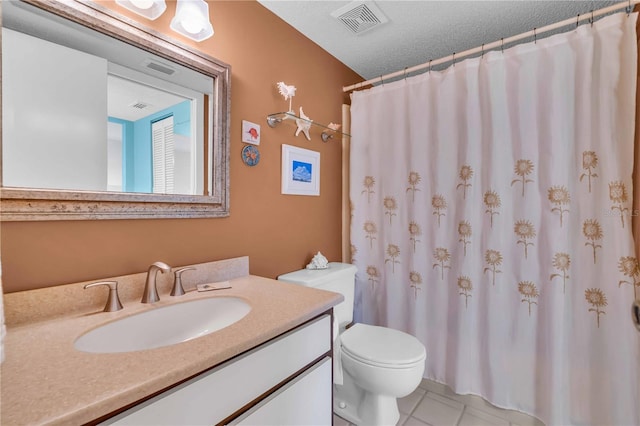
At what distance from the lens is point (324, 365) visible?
3.44 feet

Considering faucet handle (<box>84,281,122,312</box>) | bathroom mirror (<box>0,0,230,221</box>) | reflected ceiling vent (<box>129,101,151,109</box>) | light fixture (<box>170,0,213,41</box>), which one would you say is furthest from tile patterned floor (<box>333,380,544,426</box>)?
light fixture (<box>170,0,213,41</box>)

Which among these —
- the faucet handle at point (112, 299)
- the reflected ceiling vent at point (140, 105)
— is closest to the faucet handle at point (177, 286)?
the faucet handle at point (112, 299)

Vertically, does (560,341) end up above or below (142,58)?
below

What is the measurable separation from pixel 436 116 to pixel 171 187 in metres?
1.56

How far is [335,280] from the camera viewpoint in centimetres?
174

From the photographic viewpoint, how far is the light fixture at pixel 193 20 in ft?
3.80

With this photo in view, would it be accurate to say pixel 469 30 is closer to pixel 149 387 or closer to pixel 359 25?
pixel 359 25

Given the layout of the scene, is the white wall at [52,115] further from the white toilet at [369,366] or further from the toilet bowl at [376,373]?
the toilet bowl at [376,373]

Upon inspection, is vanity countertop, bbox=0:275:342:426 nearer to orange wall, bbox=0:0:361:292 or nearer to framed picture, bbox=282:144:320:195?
→ orange wall, bbox=0:0:361:292

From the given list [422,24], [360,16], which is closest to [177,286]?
[360,16]

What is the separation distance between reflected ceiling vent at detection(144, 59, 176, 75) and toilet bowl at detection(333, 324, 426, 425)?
1.54m

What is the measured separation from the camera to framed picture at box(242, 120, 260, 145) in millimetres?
1470

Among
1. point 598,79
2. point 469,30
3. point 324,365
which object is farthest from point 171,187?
point 598,79

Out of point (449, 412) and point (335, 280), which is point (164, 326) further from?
point (449, 412)
